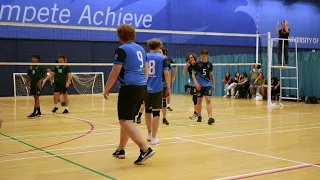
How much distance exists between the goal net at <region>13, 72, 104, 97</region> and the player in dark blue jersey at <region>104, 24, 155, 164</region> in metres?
16.7

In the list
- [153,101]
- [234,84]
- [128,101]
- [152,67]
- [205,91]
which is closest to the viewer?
[128,101]

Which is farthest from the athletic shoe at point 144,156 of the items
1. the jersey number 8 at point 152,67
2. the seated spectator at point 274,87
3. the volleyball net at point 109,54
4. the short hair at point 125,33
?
the volleyball net at point 109,54

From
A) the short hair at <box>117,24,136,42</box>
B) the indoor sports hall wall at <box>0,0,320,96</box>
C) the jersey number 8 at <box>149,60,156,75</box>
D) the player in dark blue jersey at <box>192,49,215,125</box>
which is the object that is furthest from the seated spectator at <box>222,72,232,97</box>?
the short hair at <box>117,24,136,42</box>

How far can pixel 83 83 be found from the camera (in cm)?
2220

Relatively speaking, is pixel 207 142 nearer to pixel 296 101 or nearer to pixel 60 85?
pixel 60 85

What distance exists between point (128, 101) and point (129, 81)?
23 cm

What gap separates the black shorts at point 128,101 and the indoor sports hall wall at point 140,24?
13237 millimetres

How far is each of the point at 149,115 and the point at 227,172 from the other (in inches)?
84.4

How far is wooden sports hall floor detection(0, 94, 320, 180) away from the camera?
445 cm

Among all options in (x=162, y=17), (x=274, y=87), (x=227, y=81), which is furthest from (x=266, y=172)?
(x=162, y=17)

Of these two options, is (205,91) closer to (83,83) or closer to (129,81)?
(129,81)

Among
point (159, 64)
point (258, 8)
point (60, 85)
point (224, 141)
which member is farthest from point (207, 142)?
point (258, 8)

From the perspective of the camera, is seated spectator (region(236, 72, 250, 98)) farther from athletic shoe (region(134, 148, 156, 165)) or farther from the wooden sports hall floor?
athletic shoe (region(134, 148, 156, 165))

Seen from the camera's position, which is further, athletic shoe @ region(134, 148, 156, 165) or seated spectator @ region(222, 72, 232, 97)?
seated spectator @ region(222, 72, 232, 97)
